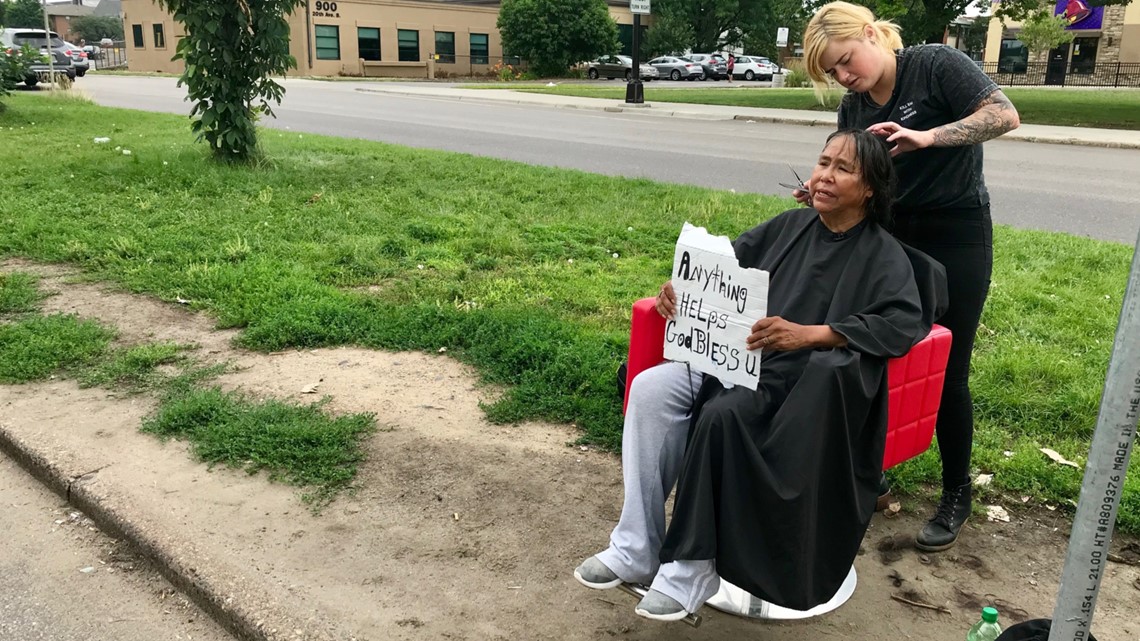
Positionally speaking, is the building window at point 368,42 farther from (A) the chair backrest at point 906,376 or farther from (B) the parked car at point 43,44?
(A) the chair backrest at point 906,376

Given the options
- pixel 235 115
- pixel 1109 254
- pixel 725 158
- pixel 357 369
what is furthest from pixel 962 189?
pixel 725 158

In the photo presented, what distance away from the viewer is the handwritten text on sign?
8.82 ft

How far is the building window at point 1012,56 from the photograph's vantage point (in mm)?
49281

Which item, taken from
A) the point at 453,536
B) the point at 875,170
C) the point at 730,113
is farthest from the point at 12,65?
the point at 875,170

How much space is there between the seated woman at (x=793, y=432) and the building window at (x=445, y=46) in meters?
55.7

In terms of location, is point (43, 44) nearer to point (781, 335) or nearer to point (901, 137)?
point (901, 137)

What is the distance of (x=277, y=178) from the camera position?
9906mm

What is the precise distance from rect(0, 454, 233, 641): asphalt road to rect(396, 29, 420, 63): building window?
5420 centimetres

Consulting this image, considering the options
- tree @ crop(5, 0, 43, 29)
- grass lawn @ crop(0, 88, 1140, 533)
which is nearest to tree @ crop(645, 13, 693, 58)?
grass lawn @ crop(0, 88, 1140, 533)

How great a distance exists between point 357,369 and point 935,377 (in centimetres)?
290

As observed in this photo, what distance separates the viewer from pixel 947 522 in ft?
11.1

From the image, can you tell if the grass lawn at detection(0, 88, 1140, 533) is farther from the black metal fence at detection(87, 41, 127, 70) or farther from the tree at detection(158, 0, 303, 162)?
the black metal fence at detection(87, 41, 127, 70)

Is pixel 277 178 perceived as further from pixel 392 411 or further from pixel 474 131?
pixel 474 131

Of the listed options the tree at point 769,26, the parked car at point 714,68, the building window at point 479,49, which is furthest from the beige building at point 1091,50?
the building window at point 479,49
